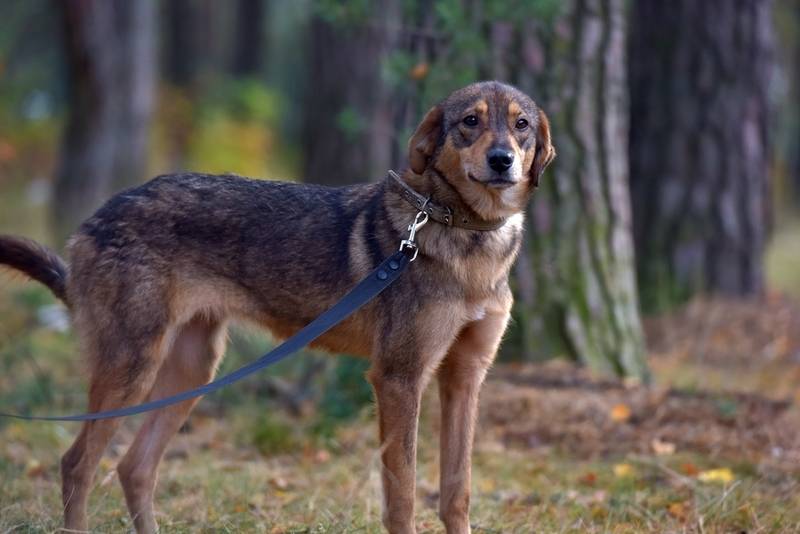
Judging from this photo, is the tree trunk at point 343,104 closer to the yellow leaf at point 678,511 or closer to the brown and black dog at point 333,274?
the brown and black dog at point 333,274

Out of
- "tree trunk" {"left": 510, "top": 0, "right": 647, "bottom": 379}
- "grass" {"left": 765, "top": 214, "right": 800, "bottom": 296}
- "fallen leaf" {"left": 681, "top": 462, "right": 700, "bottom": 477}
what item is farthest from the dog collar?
"grass" {"left": 765, "top": 214, "right": 800, "bottom": 296}

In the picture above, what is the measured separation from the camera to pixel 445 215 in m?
4.98

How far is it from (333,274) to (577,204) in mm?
3318

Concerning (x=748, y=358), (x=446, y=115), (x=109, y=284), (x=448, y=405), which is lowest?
(x=748, y=358)

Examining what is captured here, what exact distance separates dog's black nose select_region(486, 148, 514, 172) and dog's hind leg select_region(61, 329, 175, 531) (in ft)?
5.60

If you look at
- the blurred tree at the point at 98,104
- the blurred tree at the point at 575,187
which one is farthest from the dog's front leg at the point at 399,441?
the blurred tree at the point at 98,104

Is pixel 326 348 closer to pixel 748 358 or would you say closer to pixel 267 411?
pixel 267 411

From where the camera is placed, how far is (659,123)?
36.7ft

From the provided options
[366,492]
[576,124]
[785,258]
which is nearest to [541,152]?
[366,492]

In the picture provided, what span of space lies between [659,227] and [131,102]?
6800 mm

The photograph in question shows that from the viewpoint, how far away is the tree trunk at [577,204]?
26.2 feet

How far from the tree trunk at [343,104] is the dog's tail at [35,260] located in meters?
5.93

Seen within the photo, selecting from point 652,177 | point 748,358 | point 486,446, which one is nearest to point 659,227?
point 652,177

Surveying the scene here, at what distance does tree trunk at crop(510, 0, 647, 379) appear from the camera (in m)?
7.98
